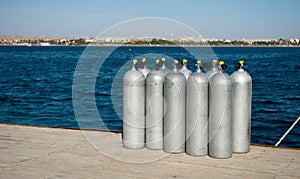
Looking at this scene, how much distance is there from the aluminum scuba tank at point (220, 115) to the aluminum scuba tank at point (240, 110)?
263 millimetres

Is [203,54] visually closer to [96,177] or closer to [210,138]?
[210,138]

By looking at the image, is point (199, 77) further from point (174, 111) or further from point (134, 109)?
point (134, 109)

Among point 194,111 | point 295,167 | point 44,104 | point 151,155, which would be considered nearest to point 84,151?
point 151,155

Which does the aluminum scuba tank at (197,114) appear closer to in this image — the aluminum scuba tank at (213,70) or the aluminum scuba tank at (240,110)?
the aluminum scuba tank at (213,70)

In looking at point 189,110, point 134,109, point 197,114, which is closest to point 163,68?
point 134,109

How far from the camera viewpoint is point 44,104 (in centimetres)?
2761

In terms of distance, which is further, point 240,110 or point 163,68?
point 163,68

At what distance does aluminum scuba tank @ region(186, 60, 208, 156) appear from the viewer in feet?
20.5

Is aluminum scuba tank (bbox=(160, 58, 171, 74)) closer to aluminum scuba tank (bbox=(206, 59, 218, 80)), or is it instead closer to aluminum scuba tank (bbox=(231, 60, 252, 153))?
aluminum scuba tank (bbox=(206, 59, 218, 80))

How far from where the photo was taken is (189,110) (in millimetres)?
6352

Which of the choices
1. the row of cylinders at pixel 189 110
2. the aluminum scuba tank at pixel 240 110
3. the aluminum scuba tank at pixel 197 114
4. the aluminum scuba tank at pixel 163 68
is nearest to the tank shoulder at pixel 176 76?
the row of cylinders at pixel 189 110

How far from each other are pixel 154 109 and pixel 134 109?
12.7 inches

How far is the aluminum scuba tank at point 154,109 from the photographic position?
21.8 ft

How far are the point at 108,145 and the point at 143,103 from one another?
2.88 feet
